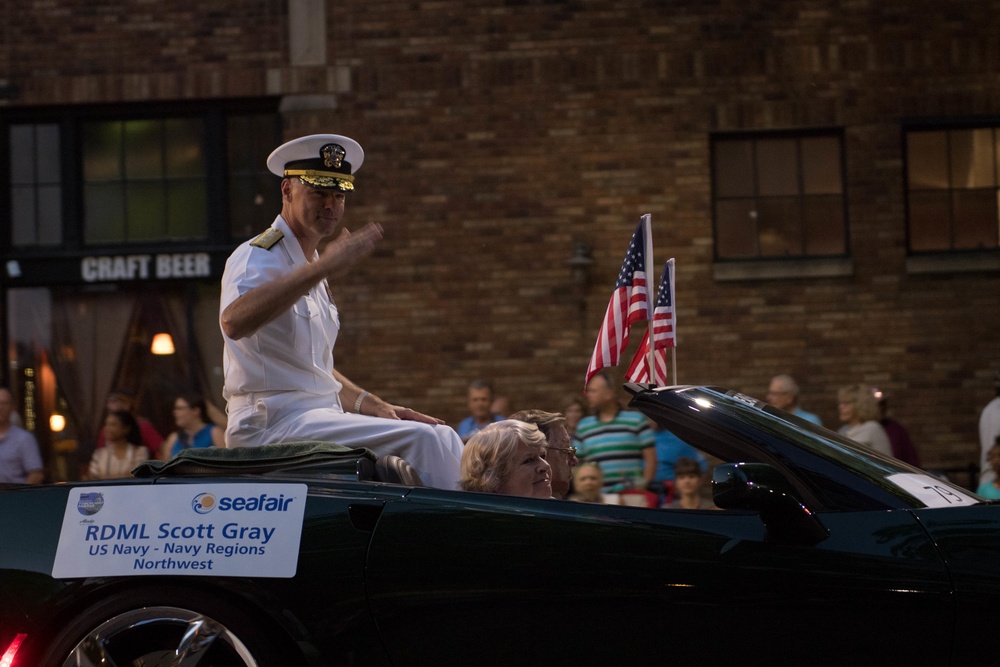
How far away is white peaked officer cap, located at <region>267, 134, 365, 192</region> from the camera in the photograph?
13.3 ft

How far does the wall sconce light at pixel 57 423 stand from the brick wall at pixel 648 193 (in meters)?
2.84

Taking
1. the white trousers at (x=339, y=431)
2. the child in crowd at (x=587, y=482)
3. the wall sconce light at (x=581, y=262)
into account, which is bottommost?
the child in crowd at (x=587, y=482)

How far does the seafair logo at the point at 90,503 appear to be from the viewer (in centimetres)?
337

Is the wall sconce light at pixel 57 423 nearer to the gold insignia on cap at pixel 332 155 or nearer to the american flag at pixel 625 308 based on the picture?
the american flag at pixel 625 308

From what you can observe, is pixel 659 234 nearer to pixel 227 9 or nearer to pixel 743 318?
pixel 743 318

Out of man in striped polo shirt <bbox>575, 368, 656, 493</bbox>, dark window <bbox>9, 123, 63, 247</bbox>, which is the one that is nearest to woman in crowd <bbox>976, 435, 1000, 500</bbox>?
man in striped polo shirt <bbox>575, 368, 656, 493</bbox>

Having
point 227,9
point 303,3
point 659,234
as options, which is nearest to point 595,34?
point 659,234

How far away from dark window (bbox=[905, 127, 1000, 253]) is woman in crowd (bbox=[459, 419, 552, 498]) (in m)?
8.36

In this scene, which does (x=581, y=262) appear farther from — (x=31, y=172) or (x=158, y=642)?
(x=158, y=642)

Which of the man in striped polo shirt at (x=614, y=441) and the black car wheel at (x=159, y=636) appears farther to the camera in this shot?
the man in striped polo shirt at (x=614, y=441)

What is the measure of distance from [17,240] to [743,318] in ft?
22.2

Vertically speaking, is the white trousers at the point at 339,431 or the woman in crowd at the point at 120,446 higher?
the white trousers at the point at 339,431

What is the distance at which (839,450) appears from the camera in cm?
339

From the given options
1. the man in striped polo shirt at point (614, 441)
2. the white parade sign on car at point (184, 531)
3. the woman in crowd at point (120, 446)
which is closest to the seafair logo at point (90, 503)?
the white parade sign on car at point (184, 531)
